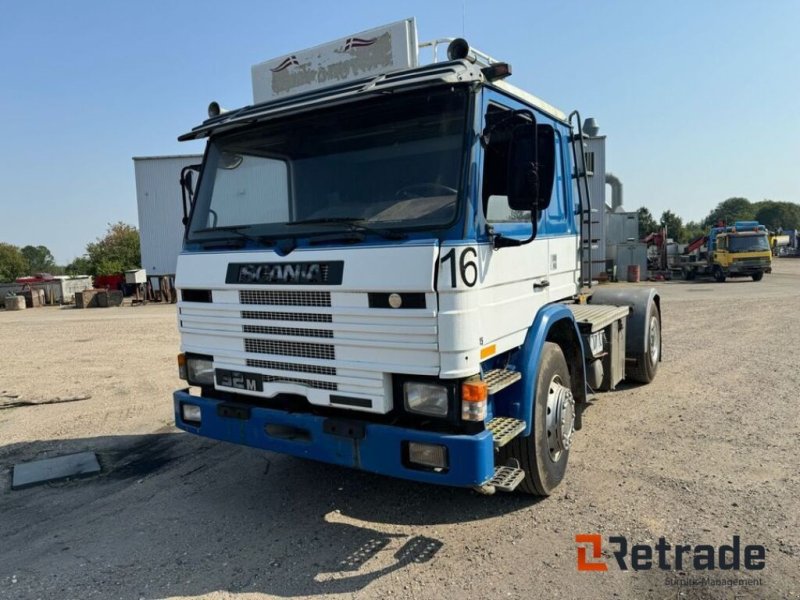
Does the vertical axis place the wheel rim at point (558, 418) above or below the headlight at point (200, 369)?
below

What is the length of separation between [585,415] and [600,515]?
7.69 feet

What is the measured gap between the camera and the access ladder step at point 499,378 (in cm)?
322

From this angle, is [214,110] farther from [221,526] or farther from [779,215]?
[779,215]

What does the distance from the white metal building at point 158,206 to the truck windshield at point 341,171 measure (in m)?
24.5

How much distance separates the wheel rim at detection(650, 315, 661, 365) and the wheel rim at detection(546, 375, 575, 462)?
11.6ft

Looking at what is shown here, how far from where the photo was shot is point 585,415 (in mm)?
5996

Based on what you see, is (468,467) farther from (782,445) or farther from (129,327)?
(129,327)

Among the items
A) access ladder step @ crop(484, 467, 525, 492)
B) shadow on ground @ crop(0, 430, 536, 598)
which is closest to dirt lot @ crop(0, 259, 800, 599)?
shadow on ground @ crop(0, 430, 536, 598)

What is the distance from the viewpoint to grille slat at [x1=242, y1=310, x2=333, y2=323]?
3.37 m

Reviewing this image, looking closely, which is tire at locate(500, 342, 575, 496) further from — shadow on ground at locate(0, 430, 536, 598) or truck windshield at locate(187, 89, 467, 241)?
truck windshield at locate(187, 89, 467, 241)

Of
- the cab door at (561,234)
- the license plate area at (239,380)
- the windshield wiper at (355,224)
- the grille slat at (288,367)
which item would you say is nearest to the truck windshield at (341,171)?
the windshield wiper at (355,224)

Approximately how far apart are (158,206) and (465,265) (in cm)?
2713

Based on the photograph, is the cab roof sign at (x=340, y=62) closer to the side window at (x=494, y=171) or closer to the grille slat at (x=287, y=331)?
the side window at (x=494, y=171)

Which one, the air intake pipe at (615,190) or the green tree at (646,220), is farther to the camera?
the green tree at (646,220)
